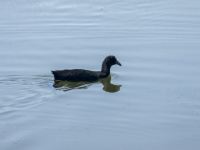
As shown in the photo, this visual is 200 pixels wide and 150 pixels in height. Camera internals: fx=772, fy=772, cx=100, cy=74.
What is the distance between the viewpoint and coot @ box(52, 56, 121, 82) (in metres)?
15.9

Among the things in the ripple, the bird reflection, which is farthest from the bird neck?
the ripple

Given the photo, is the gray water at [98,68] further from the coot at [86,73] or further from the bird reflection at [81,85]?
the coot at [86,73]

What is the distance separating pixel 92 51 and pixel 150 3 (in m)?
5.45

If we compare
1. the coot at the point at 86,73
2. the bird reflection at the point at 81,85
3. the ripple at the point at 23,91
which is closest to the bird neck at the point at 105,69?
Result: the coot at the point at 86,73

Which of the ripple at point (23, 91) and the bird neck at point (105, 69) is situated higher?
the bird neck at point (105, 69)

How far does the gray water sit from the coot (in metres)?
0.19

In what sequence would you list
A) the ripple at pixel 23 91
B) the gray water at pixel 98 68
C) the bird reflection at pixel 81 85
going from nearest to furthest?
the gray water at pixel 98 68 → the ripple at pixel 23 91 → the bird reflection at pixel 81 85

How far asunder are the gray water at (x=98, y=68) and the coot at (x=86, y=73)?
19cm

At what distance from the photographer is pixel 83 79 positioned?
16.2 m

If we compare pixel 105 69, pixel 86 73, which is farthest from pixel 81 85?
pixel 105 69

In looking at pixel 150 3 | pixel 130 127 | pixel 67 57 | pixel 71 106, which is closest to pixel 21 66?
pixel 67 57

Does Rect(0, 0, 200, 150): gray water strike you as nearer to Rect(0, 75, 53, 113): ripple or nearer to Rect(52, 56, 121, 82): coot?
Rect(0, 75, 53, 113): ripple

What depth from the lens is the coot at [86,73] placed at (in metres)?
15.9

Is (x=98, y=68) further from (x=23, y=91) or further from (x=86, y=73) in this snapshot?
(x=23, y=91)
